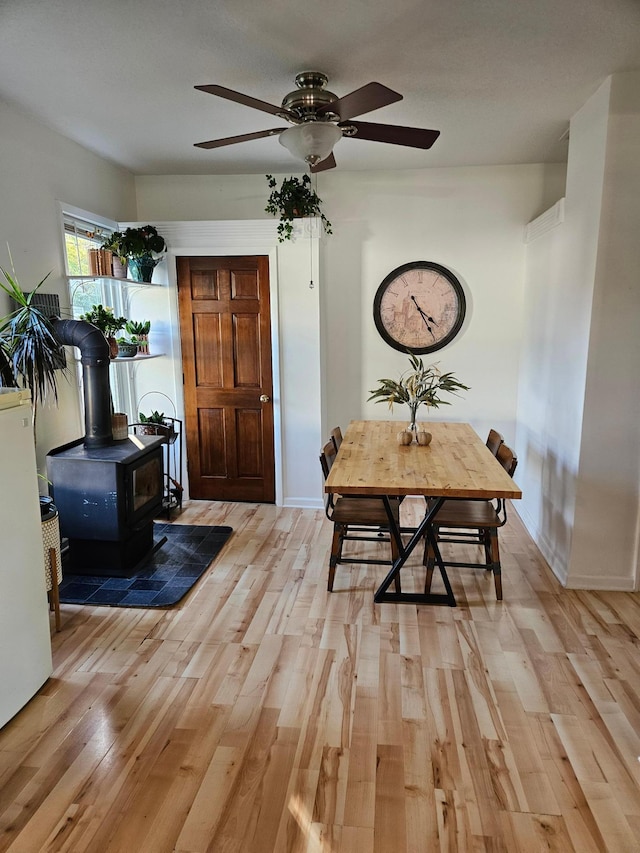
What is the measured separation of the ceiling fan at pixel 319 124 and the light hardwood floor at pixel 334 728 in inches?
88.9

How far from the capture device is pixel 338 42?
7.41 ft

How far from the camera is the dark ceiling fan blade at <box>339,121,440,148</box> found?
2.42 metres

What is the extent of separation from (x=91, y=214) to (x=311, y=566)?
9.22 feet

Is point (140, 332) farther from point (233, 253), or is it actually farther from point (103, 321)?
point (233, 253)

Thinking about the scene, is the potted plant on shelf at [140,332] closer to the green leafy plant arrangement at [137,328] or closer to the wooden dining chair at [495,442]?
the green leafy plant arrangement at [137,328]

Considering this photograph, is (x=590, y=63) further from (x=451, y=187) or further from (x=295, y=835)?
(x=295, y=835)

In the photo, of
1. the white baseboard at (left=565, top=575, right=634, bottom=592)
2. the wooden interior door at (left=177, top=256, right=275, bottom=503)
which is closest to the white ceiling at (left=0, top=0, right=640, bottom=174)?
the wooden interior door at (left=177, top=256, right=275, bottom=503)

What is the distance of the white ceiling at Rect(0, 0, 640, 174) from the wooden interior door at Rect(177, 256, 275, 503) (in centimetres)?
107

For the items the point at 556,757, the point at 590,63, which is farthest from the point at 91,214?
the point at 556,757

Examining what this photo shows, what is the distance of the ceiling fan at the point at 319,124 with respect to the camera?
2.19m

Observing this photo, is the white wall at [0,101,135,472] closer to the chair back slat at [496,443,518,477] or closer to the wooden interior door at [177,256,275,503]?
the wooden interior door at [177,256,275,503]

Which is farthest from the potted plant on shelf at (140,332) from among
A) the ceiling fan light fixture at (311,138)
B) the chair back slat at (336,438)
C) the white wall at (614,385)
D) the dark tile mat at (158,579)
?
the white wall at (614,385)

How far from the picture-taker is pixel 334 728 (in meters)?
2.05

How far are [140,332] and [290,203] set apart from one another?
147 cm
